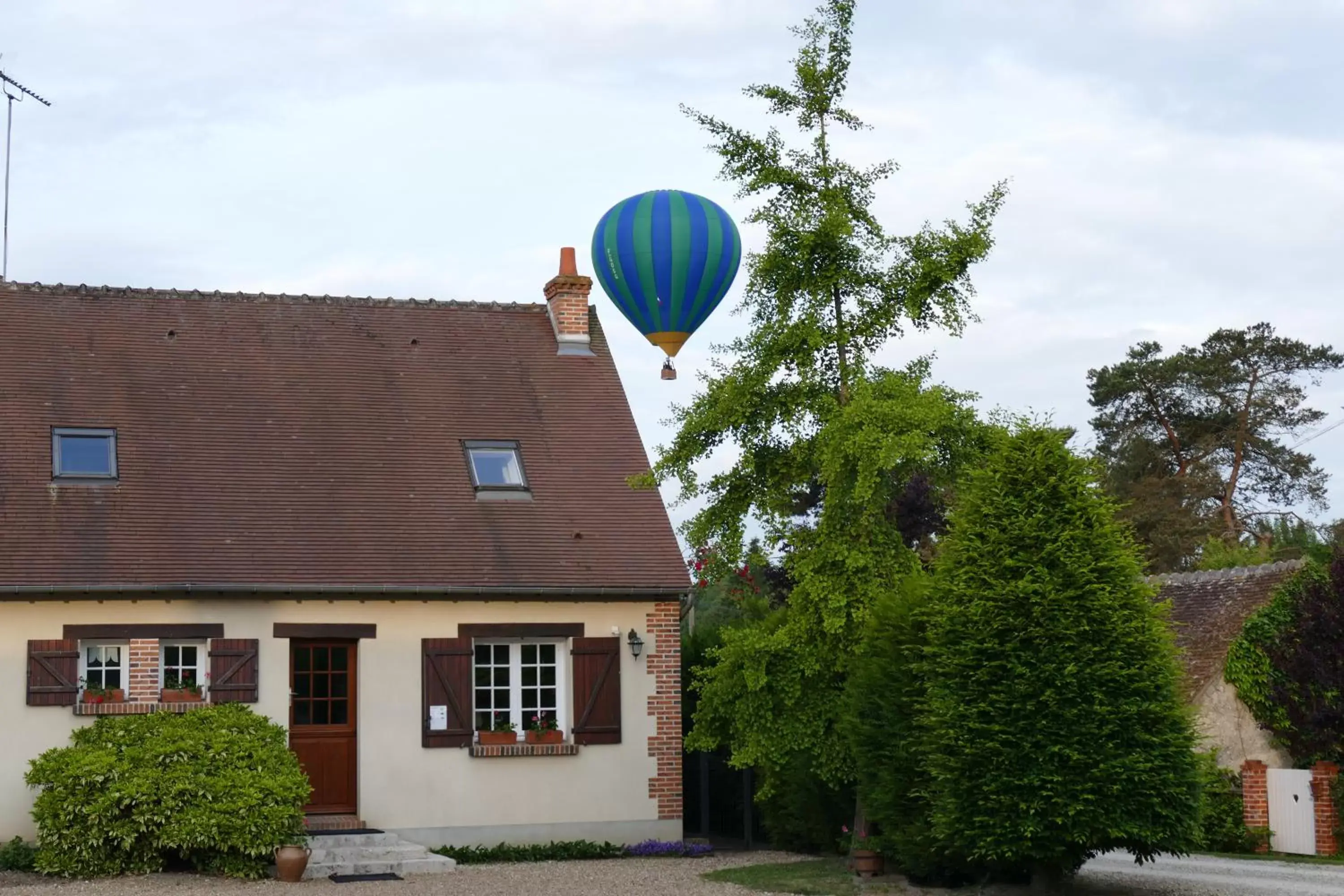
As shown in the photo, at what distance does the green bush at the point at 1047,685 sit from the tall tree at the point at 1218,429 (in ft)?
89.8

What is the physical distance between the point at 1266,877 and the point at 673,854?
18.9ft

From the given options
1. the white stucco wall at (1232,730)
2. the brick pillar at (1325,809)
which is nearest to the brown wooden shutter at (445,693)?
the white stucco wall at (1232,730)

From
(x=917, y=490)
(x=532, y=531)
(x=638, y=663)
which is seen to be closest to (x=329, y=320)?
(x=532, y=531)

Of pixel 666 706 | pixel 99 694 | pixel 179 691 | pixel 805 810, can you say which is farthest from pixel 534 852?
pixel 99 694

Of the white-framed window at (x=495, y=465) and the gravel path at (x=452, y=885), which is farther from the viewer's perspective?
the white-framed window at (x=495, y=465)

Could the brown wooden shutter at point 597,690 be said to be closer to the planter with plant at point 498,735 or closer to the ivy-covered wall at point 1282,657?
the planter with plant at point 498,735

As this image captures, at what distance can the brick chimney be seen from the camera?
19.3 meters

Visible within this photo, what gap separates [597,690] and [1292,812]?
735cm

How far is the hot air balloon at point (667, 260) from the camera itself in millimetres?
19406

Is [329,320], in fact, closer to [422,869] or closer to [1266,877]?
[422,869]

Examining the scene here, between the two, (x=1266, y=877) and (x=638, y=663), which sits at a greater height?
(x=638, y=663)

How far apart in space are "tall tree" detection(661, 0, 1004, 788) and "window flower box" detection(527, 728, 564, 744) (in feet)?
7.42

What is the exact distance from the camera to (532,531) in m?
16.9

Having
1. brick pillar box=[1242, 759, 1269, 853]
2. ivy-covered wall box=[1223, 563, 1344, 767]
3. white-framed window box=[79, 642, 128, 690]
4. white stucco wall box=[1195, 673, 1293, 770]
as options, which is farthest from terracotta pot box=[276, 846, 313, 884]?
ivy-covered wall box=[1223, 563, 1344, 767]
